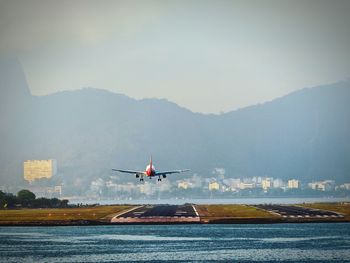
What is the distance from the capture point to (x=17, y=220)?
165 meters

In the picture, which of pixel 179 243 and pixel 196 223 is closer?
pixel 179 243

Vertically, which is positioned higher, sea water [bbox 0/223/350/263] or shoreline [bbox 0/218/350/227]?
shoreline [bbox 0/218/350/227]

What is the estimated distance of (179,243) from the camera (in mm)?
122938

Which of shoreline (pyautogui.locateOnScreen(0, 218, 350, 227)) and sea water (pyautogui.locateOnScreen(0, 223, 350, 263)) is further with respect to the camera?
shoreline (pyautogui.locateOnScreen(0, 218, 350, 227))

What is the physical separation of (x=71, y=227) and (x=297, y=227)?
45.5 m

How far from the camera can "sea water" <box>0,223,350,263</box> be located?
4087 inches

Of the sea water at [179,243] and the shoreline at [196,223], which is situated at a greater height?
the shoreline at [196,223]

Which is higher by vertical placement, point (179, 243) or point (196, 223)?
point (196, 223)

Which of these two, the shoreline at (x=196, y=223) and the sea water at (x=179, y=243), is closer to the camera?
the sea water at (x=179, y=243)

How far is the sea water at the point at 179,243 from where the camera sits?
341ft

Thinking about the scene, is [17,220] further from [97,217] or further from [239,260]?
[239,260]

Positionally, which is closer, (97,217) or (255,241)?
(255,241)

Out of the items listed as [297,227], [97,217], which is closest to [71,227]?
[97,217]

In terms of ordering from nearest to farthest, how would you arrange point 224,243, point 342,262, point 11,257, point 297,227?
point 342,262
point 11,257
point 224,243
point 297,227
